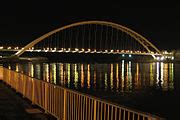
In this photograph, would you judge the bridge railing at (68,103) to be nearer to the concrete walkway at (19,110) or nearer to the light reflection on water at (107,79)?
the concrete walkway at (19,110)

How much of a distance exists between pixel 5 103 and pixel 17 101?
2.35 ft

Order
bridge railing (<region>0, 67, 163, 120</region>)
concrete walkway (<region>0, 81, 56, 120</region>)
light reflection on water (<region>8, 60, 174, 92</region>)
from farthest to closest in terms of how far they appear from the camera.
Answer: light reflection on water (<region>8, 60, 174, 92</region>) → concrete walkway (<region>0, 81, 56, 120</region>) → bridge railing (<region>0, 67, 163, 120</region>)

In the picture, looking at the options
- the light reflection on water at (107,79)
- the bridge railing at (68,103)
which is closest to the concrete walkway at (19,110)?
the bridge railing at (68,103)

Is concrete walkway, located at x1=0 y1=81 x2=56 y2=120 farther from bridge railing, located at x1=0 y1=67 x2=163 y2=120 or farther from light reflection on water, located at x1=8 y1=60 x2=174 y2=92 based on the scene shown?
light reflection on water, located at x1=8 y1=60 x2=174 y2=92

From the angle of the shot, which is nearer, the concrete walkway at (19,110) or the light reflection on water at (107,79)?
the concrete walkway at (19,110)

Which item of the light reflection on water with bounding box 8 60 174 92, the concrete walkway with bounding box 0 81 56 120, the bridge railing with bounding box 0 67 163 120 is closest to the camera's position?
the bridge railing with bounding box 0 67 163 120

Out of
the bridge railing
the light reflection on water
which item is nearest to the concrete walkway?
the bridge railing

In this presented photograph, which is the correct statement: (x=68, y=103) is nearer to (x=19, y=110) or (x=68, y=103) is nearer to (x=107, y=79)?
(x=19, y=110)

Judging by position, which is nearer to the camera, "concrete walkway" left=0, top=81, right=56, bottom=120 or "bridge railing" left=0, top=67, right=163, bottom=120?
"bridge railing" left=0, top=67, right=163, bottom=120

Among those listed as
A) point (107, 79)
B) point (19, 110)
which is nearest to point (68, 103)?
point (19, 110)

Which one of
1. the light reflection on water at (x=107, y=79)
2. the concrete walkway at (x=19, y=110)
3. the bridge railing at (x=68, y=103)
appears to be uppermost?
the bridge railing at (x=68, y=103)

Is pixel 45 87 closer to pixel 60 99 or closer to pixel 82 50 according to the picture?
pixel 60 99

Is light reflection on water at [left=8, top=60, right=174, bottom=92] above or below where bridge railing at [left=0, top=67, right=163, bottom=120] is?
below

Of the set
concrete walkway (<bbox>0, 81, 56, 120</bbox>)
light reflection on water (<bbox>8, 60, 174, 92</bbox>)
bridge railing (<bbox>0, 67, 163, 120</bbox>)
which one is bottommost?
light reflection on water (<bbox>8, 60, 174, 92</bbox>)
